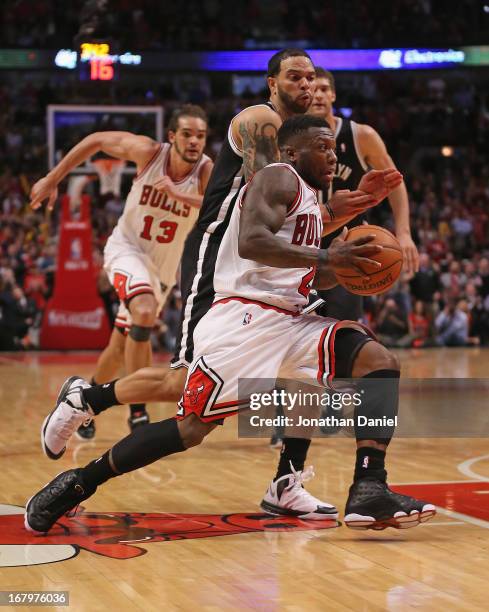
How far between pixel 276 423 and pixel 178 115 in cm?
212

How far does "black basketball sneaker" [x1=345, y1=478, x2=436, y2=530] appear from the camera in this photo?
4160mm

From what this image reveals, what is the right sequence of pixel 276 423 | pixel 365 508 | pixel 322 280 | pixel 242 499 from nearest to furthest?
pixel 365 508, pixel 322 280, pixel 242 499, pixel 276 423

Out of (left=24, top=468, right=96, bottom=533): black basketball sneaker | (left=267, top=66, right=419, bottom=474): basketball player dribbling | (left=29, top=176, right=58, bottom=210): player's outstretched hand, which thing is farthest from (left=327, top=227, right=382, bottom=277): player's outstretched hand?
(left=29, top=176, right=58, bottom=210): player's outstretched hand

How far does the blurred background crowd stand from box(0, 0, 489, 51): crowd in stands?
1.2 inches

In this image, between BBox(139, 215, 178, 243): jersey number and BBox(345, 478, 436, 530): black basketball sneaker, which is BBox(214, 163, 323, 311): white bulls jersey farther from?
BBox(139, 215, 178, 243): jersey number

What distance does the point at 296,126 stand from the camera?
4551 mm

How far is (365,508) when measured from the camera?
4234mm

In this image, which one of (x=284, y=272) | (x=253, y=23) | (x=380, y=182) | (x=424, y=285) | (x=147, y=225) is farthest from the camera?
(x=253, y=23)

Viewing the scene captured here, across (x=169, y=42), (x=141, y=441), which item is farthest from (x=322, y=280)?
(x=169, y=42)

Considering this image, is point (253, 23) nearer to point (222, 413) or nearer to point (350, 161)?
point (350, 161)

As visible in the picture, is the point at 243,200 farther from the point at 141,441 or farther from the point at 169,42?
the point at 169,42

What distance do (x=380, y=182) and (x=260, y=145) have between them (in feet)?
1.85

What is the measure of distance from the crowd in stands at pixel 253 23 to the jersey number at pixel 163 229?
55.5ft

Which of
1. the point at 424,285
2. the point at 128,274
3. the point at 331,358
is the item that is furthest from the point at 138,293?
the point at 424,285
